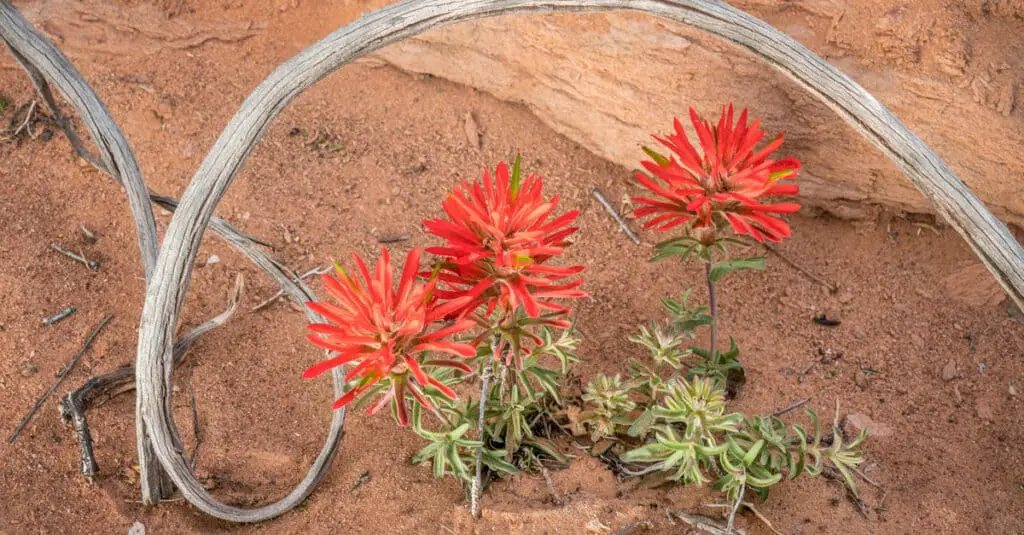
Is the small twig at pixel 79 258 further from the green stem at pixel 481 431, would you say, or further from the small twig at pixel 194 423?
the green stem at pixel 481 431

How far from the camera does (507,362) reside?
196 centimetres

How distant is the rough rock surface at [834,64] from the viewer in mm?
2523

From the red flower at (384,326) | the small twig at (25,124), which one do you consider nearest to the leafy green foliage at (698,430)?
the red flower at (384,326)

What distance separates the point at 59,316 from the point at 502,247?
1539 mm

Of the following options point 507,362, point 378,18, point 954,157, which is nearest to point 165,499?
point 507,362

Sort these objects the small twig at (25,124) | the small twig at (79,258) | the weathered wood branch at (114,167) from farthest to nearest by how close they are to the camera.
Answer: the small twig at (25,124)
the small twig at (79,258)
the weathered wood branch at (114,167)

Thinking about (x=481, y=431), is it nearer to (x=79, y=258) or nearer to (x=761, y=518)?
(x=761, y=518)

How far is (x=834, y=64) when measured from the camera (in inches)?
103

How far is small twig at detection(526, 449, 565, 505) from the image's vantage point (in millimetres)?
2164

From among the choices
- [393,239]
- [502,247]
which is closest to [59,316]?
[393,239]

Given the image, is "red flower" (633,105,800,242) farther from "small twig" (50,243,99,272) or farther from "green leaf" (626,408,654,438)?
"small twig" (50,243,99,272)

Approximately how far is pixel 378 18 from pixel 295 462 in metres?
1.21

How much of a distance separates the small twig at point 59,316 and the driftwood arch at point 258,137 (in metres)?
0.56

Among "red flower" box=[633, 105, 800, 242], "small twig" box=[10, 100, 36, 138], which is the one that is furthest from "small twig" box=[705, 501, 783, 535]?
"small twig" box=[10, 100, 36, 138]
